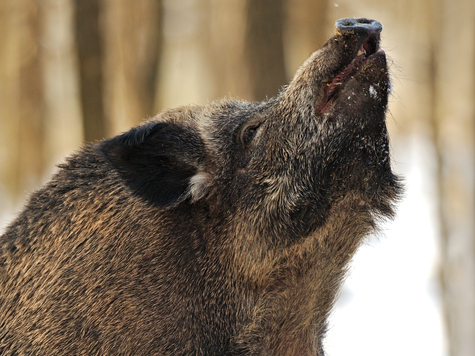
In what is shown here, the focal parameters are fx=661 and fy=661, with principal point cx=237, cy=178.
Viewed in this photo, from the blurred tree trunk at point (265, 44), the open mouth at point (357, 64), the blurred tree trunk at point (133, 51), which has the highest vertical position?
the blurred tree trunk at point (133, 51)

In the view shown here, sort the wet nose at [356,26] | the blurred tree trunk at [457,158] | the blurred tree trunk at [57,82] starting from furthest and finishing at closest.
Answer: the blurred tree trunk at [57,82] < the blurred tree trunk at [457,158] < the wet nose at [356,26]

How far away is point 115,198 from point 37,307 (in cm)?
82

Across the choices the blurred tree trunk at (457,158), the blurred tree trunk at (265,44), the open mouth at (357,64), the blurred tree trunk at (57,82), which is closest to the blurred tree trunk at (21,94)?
the blurred tree trunk at (57,82)

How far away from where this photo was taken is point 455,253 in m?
10.4

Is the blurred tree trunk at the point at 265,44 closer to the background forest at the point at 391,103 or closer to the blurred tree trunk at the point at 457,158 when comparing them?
the background forest at the point at 391,103

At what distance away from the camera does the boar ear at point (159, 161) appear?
399cm

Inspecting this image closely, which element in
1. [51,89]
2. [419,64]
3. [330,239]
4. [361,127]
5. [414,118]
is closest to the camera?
[361,127]

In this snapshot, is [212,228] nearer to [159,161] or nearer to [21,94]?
[159,161]

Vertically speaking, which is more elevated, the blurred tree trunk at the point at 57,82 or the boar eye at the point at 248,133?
the blurred tree trunk at the point at 57,82

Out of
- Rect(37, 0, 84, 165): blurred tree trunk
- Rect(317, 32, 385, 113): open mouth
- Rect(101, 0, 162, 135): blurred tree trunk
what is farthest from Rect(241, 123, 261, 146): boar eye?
Rect(37, 0, 84, 165): blurred tree trunk

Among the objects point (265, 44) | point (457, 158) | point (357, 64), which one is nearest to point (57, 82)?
point (457, 158)

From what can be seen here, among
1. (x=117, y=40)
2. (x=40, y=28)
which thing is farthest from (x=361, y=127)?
(x=40, y=28)

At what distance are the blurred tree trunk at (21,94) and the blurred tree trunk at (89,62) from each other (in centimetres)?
407

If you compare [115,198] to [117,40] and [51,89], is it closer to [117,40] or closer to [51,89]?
[117,40]
